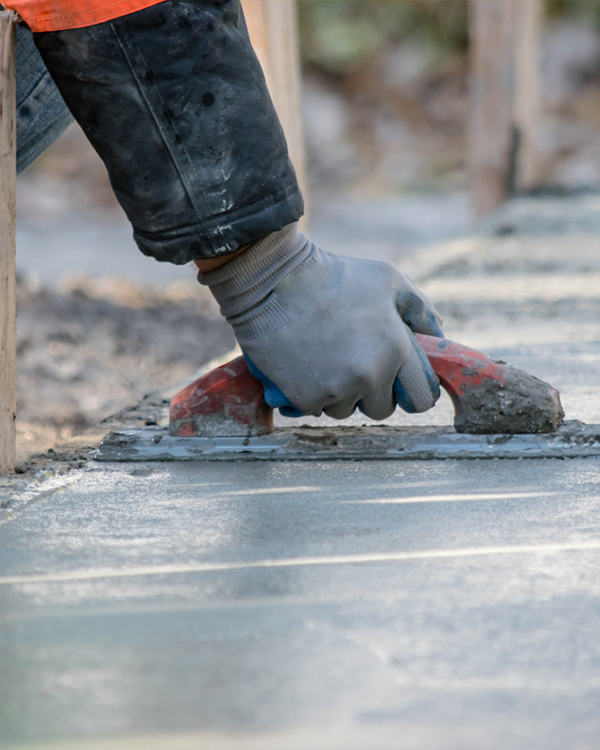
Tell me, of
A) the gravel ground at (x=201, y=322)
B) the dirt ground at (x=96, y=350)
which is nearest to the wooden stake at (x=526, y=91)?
the gravel ground at (x=201, y=322)

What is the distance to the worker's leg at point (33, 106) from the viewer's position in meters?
1.55

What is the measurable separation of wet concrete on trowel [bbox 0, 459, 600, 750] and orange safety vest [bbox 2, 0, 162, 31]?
64 centimetres

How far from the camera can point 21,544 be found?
1102 mm

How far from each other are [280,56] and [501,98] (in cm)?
311

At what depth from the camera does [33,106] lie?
1.59m

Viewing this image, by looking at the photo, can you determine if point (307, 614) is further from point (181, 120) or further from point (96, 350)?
point (96, 350)

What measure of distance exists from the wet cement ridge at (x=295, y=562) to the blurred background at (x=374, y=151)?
3.21m

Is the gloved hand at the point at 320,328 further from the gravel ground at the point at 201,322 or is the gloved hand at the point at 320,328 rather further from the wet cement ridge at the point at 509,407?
the gravel ground at the point at 201,322

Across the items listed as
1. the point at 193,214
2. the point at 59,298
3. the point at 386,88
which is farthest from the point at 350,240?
the point at 193,214

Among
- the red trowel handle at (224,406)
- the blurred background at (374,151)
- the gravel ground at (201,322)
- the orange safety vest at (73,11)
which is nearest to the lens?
the orange safety vest at (73,11)

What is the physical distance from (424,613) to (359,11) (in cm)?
1505

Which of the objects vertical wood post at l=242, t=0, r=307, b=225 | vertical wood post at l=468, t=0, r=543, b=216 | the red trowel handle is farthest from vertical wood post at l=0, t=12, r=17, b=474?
vertical wood post at l=468, t=0, r=543, b=216

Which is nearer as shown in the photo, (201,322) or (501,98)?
(201,322)

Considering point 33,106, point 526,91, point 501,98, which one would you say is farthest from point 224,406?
point 526,91
